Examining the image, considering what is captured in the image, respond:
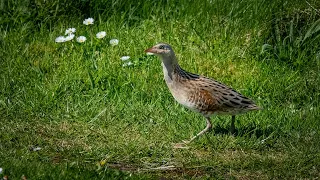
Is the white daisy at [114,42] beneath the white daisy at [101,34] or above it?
beneath

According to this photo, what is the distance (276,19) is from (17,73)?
305 centimetres

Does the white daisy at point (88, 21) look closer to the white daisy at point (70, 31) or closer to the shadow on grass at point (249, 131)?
the white daisy at point (70, 31)

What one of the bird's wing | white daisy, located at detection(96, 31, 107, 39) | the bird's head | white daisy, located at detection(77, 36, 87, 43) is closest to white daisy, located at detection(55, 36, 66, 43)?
white daisy, located at detection(77, 36, 87, 43)

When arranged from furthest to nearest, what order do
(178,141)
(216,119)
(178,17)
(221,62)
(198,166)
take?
(178,17)
(221,62)
(216,119)
(178,141)
(198,166)

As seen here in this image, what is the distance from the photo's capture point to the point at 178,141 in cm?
812

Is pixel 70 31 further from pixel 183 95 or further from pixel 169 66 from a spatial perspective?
pixel 183 95

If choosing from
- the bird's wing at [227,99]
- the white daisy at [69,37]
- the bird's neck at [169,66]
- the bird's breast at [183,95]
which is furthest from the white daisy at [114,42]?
the bird's wing at [227,99]

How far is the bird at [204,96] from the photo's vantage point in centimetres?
802

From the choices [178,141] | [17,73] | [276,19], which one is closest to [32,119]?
[17,73]

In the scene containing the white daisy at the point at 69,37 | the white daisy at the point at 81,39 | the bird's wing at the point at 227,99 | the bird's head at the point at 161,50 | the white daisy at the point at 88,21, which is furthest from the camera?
the white daisy at the point at 88,21

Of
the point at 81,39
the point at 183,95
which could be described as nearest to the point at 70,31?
the point at 81,39

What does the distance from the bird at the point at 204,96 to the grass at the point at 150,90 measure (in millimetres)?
260

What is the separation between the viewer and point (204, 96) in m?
8.04

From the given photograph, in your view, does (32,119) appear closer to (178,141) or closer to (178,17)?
(178,141)
